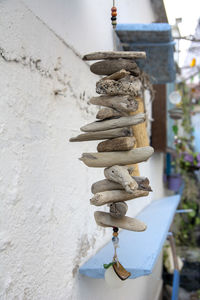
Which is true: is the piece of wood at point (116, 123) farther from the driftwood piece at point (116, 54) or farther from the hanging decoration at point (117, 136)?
the driftwood piece at point (116, 54)

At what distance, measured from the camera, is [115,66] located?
3.94 feet

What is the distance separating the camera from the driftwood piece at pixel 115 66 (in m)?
1.18

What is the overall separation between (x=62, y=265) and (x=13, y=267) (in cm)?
43

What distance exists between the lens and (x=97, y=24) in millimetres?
2184

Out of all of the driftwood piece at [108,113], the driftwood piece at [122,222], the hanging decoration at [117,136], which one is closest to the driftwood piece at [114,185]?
the hanging decoration at [117,136]

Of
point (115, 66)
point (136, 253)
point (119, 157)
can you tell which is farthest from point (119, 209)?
point (136, 253)

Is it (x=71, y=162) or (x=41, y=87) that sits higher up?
(x=41, y=87)

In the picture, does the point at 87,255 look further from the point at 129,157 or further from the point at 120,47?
the point at 120,47

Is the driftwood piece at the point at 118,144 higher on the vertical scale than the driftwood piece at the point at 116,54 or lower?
lower

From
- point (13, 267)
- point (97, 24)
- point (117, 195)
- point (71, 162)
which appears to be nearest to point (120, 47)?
point (97, 24)

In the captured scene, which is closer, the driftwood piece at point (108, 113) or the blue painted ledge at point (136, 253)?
the driftwood piece at point (108, 113)

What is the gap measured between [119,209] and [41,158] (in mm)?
411

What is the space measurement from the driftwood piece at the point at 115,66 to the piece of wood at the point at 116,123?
186 mm

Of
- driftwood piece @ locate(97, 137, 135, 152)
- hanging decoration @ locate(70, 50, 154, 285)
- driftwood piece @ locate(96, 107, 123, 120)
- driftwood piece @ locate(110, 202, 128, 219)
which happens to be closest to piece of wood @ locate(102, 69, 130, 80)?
hanging decoration @ locate(70, 50, 154, 285)
